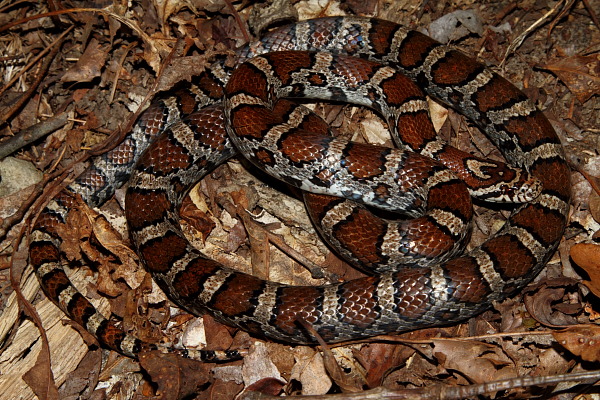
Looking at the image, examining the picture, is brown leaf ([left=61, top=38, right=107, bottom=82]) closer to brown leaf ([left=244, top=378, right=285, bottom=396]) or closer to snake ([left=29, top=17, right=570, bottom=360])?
snake ([left=29, top=17, right=570, bottom=360])

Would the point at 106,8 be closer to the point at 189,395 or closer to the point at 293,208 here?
the point at 293,208

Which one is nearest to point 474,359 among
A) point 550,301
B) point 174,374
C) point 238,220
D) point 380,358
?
point 380,358

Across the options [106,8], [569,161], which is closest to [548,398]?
[569,161]

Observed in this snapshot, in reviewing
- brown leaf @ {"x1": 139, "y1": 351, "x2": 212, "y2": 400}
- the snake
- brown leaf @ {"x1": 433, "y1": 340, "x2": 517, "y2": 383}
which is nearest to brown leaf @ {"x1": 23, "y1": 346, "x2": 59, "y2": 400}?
the snake

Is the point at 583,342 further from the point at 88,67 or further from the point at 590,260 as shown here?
the point at 88,67

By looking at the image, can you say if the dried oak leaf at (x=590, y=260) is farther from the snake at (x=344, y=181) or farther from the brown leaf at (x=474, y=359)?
the brown leaf at (x=474, y=359)

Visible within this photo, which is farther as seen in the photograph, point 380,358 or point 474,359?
point 380,358
